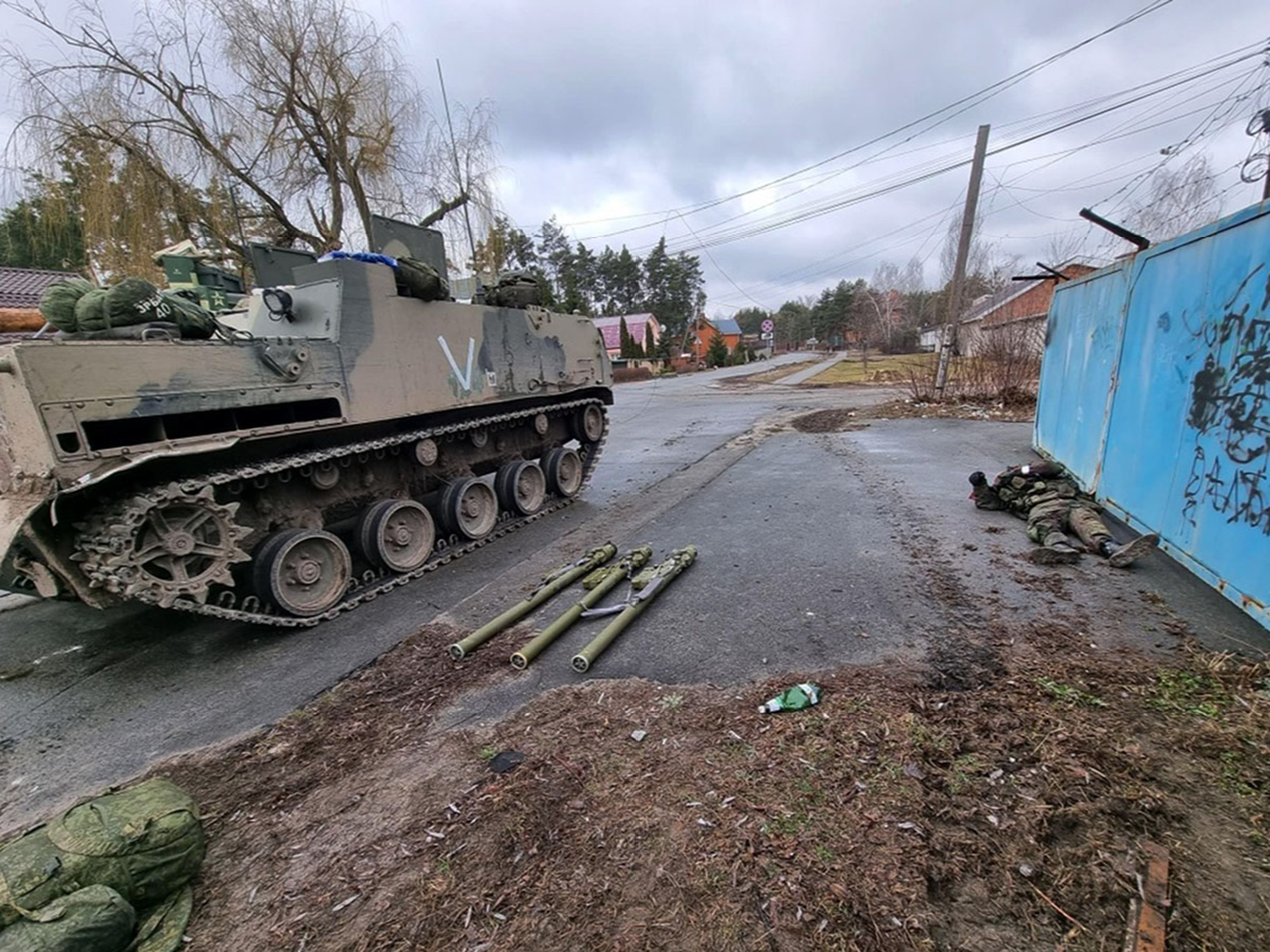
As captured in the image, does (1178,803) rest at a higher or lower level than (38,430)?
lower

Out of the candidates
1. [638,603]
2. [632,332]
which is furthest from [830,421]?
[632,332]

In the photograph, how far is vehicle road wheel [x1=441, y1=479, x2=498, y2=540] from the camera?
5844mm

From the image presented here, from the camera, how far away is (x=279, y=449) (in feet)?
14.9

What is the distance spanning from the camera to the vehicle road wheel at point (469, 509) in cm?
584

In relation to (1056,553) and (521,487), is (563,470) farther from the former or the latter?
(1056,553)

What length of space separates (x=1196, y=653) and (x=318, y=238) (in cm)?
1895

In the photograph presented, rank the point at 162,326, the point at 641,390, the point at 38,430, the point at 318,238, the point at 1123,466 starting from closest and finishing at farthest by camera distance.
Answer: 1. the point at 38,430
2. the point at 162,326
3. the point at 1123,466
4. the point at 318,238
5. the point at 641,390

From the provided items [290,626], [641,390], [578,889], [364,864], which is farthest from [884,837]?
[641,390]

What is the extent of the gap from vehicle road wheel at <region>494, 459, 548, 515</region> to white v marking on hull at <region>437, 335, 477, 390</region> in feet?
3.75


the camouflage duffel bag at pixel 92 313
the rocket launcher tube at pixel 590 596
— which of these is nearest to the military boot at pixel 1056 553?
the rocket launcher tube at pixel 590 596

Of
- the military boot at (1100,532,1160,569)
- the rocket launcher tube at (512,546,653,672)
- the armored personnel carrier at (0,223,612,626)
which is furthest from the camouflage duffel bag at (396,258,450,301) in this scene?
the military boot at (1100,532,1160,569)

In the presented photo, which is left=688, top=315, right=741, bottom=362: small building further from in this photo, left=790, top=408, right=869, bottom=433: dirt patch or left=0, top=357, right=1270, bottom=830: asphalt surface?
left=0, top=357, right=1270, bottom=830: asphalt surface

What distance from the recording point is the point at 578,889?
2002mm

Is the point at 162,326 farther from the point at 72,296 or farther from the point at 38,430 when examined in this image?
the point at 38,430
